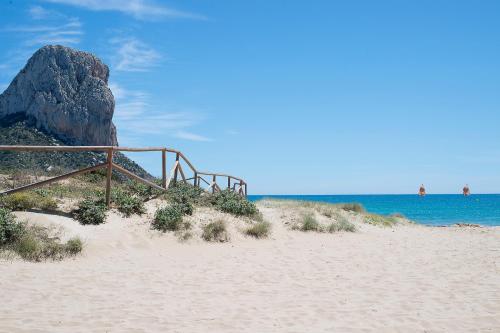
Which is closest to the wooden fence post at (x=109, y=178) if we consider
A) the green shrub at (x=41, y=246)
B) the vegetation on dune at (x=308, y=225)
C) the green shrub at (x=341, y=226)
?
the green shrub at (x=41, y=246)

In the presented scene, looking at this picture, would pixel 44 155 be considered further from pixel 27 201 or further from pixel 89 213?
pixel 89 213

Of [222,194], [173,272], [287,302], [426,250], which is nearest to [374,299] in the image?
[287,302]

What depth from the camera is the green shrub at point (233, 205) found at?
14.0 metres

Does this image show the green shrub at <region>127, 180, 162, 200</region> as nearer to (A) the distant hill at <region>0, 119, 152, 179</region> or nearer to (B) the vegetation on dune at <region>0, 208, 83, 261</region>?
(B) the vegetation on dune at <region>0, 208, 83, 261</region>

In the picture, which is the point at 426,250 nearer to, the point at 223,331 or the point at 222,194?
the point at 222,194

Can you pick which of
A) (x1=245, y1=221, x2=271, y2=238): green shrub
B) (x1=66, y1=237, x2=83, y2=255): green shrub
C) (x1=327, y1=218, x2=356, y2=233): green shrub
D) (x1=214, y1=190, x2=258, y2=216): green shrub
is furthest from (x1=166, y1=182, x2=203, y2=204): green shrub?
(x1=327, y1=218, x2=356, y2=233): green shrub

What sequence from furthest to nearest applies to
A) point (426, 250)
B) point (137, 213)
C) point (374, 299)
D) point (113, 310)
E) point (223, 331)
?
point (426, 250) < point (137, 213) < point (374, 299) < point (113, 310) < point (223, 331)

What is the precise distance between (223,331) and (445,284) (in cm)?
516

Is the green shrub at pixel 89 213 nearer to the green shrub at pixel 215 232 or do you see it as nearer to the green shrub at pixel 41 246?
the green shrub at pixel 41 246

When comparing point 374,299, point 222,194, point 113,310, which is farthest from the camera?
point 222,194

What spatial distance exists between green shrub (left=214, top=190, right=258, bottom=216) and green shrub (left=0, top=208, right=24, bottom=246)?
6.36 m

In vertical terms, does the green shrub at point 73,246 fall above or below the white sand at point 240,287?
above

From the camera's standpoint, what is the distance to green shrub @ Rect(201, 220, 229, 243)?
38.4 ft

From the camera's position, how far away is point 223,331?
5.44 m
